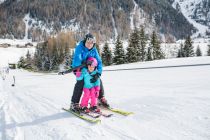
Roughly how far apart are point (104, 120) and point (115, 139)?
128 centimetres

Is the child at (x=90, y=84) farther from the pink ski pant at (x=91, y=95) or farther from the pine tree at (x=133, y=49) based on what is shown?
the pine tree at (x=133, y=49)

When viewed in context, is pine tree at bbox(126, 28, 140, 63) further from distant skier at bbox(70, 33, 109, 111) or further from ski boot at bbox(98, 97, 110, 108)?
distant skier at bbox(70, 33, 109, 111)

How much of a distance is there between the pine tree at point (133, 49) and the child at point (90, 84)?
44.7 metres

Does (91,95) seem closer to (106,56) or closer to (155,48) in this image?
(106,56)

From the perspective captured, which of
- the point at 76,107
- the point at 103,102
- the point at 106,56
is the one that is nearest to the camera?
the point at 76,107

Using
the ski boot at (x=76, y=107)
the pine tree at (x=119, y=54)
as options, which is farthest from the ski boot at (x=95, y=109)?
the pine tree at (x=119, y=54)

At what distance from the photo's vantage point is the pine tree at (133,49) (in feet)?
168

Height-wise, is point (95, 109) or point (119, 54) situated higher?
point (119, 54)

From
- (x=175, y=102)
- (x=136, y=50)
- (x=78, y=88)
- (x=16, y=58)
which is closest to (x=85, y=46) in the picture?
(x=78, y=88)

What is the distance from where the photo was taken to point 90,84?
6.45 meters

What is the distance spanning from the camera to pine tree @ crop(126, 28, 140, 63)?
51.2 m

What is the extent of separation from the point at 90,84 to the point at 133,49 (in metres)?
45.5

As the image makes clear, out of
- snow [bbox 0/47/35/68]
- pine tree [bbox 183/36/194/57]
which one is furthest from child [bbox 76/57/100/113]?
snow [bbox 0/47/35/68]

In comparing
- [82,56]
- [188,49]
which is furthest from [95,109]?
[188,49]
